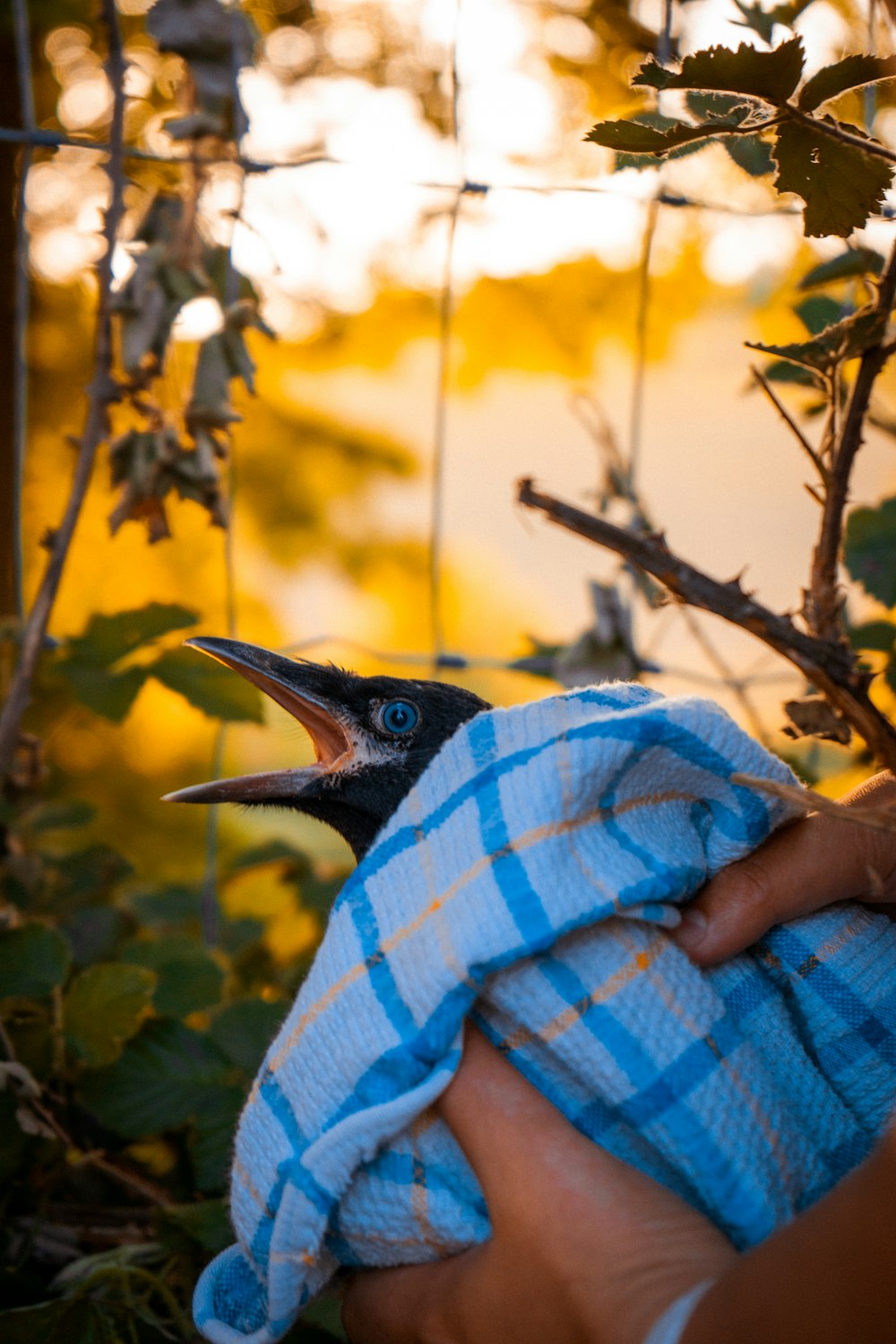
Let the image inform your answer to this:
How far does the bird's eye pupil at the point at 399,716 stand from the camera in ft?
3.21

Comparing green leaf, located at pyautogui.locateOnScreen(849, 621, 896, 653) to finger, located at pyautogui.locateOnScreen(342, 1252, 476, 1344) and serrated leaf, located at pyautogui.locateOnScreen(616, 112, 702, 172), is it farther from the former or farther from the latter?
finger, located at pyautogui.locateOnScreen(342, 1252, 476, 1344)

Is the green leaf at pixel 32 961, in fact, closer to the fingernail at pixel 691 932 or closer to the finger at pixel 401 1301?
the finger at pixel 401 1301

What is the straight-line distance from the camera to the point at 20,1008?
1.20 metres

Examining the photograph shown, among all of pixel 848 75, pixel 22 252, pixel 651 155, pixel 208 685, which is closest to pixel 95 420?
pixel 22 252

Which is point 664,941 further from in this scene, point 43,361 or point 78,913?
point 43,361

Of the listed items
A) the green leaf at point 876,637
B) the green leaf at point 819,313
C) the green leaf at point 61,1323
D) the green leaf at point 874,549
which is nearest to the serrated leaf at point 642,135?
the green leaf at point 819,313

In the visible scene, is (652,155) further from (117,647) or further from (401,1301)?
(117,647)

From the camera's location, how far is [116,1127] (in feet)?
3.39

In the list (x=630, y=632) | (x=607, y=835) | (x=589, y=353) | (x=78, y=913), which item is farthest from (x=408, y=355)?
(x=607, y=835)

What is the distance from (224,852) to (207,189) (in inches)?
70.9

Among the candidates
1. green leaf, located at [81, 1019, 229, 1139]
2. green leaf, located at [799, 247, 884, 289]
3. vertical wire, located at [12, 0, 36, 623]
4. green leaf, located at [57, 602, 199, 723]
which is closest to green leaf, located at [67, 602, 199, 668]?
green leaf, located at [57, 602, 199, 723]

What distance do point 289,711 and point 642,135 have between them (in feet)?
1.90

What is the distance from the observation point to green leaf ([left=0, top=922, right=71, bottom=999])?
1.03 m

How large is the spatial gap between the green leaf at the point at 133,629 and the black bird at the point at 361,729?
32 centimetres
